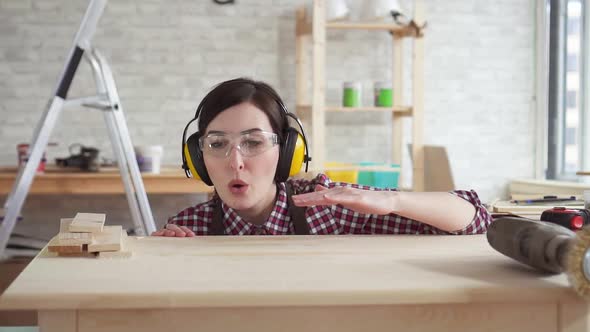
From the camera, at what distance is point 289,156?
1528 millimetres

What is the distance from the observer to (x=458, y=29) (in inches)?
186

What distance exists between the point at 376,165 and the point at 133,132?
1.52 m

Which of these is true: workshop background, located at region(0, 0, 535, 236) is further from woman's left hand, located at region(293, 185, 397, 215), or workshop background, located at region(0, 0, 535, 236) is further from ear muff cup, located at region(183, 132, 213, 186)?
woman's left hand, located at region(293, 185, 397, 215)

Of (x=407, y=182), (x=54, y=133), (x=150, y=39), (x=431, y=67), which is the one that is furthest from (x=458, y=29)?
(x=54, y=133)

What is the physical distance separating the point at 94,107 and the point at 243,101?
1758 millimetres

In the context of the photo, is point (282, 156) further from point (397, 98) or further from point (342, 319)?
point (397, 98)

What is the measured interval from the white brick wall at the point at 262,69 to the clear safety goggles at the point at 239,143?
3103 millimetres

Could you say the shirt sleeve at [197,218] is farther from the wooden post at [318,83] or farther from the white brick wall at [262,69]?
the white brick wall at [262,69]

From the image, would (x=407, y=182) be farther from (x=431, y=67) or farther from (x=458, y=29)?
(x=458, y=29)

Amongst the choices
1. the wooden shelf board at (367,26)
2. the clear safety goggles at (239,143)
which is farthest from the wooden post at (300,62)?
the clear safety goggles at (239,143)

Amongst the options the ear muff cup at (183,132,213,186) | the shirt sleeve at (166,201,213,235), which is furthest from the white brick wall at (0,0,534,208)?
the ear muff cup at (183,132,213,186)

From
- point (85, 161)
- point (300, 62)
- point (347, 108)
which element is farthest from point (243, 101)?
point (300, 62)

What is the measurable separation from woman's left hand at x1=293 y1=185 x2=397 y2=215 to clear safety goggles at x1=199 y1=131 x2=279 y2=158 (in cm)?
26

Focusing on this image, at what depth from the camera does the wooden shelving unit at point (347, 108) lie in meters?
4.11
